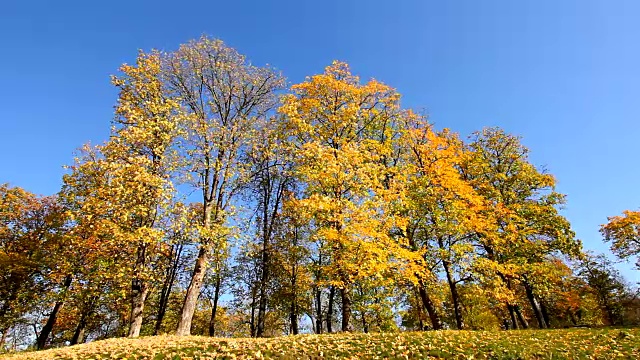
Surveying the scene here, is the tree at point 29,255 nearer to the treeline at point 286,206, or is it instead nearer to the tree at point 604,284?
the treeline at point 286,206

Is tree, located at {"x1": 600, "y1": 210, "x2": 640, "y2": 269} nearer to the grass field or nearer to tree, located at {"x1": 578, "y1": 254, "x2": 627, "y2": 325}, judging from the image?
tree, located at {"x1": 578, "y1": 254, "x2": 627, "y2": 325}

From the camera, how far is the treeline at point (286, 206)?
1772cm

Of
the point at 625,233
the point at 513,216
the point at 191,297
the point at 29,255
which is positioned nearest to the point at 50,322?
the point at 29,255

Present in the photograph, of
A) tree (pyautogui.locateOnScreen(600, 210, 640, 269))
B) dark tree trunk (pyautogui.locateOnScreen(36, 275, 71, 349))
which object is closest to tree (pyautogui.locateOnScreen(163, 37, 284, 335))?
dark tree trunk (pyautogui.locateOnScreen(36, 275, 71, 349))

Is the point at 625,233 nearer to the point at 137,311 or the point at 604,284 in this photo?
the point at 604,284

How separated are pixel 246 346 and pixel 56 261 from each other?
18.2 metres

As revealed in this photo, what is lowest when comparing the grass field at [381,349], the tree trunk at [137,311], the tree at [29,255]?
the grass field at [381,349]

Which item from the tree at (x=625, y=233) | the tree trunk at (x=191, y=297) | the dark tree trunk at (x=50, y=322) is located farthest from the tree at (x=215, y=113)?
A: the tree at (x=625, y=233)

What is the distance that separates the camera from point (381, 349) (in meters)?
11.7

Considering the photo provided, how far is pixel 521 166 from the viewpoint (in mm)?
28812

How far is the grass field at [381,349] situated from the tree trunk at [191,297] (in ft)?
16.4

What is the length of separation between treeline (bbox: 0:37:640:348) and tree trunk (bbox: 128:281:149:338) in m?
0.09

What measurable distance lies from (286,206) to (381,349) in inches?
566

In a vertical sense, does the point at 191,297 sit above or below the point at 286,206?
below
